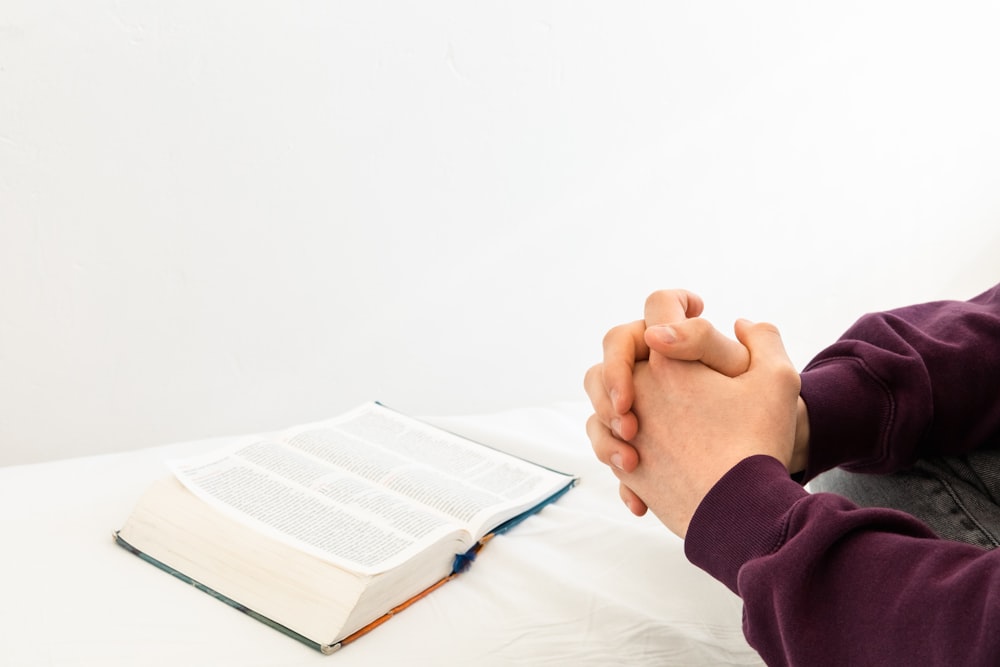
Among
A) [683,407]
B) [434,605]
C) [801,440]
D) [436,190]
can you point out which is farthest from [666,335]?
[436,190]

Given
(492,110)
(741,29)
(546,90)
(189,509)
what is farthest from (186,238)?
(741,29)

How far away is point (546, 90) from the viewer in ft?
7.02

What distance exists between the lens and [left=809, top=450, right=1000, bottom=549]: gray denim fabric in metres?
0.85

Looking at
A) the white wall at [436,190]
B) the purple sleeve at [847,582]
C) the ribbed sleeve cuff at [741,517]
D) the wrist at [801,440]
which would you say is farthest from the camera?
the white wall at [436,190]

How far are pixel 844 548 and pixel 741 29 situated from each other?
1.94m

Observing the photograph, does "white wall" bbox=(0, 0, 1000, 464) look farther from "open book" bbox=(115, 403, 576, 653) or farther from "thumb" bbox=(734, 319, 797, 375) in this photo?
"thumb" bbox=(734, 319, 797, 375)

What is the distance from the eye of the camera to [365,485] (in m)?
0.97

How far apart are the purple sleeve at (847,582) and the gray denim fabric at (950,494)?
0.67 ft

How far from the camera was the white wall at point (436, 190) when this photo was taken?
5.55ft

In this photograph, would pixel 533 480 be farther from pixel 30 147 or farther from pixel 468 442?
pixel 30 147

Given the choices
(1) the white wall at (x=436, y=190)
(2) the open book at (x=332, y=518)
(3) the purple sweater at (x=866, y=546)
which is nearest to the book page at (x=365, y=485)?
(2) the open book at (x=332, y=518)

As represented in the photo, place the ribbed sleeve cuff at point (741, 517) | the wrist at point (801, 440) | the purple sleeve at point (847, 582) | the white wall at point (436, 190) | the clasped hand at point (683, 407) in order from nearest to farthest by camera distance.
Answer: the purple sleeve at point (847, 582) < the ribbed sleeve cuff at point (741, 517) < the clasped hand at point (683, 407) < the wrist at point (801, 440) < the white wall at point (436, 190)

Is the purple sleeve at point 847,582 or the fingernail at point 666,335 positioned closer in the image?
the purple sleeve at point 847,582

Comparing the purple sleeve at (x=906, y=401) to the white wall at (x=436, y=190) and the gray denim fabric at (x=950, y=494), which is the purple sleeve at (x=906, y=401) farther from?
the white wall at (x=436, y=190)
